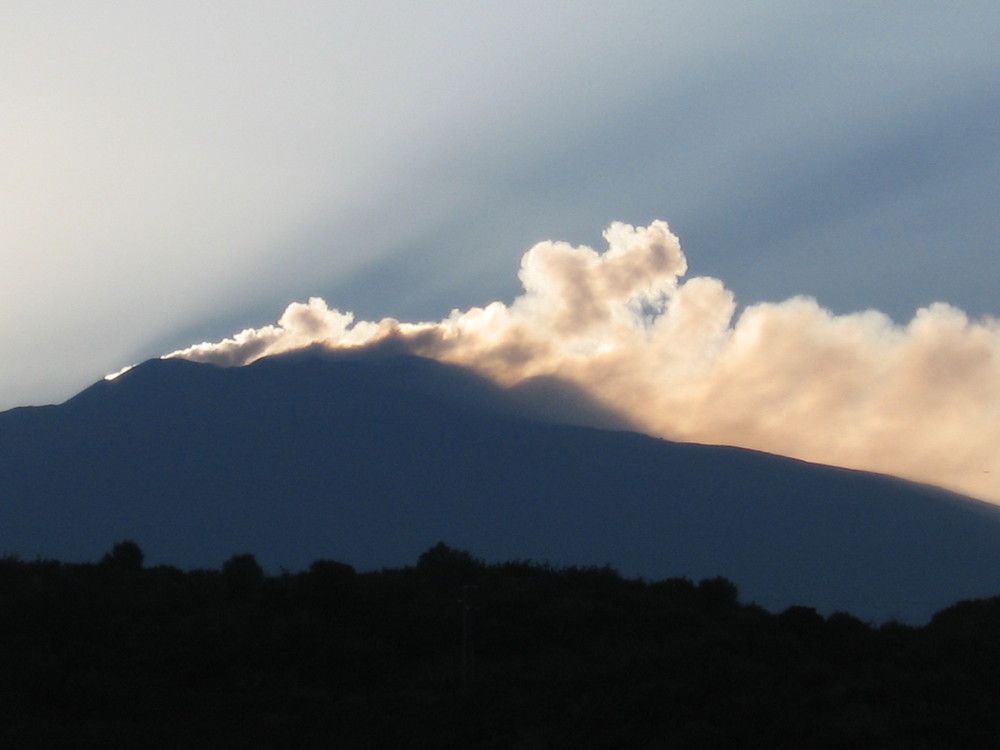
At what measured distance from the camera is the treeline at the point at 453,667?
2511 centimetres

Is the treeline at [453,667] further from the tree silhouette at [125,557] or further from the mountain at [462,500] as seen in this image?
the mountain at [462,500]

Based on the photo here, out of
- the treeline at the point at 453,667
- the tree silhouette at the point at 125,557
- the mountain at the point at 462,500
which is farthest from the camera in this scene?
the mountain at the point at 462,500

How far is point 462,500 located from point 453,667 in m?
131

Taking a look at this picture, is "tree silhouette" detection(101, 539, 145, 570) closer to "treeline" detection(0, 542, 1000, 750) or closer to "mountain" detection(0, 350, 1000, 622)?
"treeline" detection(0, 542, 1000, 750)

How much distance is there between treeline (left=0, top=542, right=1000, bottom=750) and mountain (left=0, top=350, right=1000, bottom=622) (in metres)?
75.2

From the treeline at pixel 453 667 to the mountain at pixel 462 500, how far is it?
75.2m

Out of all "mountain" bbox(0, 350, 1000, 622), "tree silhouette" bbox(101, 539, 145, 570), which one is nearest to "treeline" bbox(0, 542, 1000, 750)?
"tree silhouette" bbox(101, 539, 145, 570)

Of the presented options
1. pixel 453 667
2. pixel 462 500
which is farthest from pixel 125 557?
pixel 462 500

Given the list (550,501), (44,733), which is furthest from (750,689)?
(550,501)

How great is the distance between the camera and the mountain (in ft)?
440

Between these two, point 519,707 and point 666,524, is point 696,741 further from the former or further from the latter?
point 666,524

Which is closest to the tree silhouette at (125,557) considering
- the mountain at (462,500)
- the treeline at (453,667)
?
the treeline at (453,667)

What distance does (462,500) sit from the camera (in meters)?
163

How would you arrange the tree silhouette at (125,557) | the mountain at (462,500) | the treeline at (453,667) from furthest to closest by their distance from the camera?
the mountain at (462,500) → the tree silhouette at (125,557) → the treeline at (453,667)
